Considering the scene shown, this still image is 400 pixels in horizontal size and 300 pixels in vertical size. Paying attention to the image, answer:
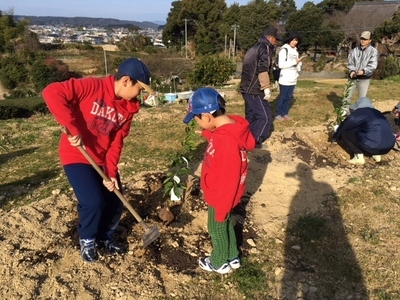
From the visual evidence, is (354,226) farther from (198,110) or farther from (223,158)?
(198,110)

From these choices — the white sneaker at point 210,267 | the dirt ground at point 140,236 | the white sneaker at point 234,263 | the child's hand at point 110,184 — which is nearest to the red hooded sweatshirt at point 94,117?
the child's hand at point 110,184

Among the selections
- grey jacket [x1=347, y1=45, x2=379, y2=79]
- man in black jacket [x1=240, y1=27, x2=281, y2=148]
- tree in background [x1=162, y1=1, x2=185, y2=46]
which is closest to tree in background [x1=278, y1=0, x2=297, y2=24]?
tree in background [x1=162, y1=1, x2=185, y2=46]

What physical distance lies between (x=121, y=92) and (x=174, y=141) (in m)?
3.38

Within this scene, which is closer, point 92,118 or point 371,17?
point 92,118

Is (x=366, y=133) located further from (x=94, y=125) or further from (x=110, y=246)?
(x=94, y=125)

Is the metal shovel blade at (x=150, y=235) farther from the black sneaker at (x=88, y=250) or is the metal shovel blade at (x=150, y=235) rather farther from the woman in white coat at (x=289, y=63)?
the woman in white coat at (x=289, y=63)

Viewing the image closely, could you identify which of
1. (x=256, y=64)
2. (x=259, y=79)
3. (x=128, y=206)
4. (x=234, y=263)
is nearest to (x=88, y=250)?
(x=128, y=206)

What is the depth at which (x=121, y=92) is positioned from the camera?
2.62 meters

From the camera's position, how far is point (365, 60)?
6281mm

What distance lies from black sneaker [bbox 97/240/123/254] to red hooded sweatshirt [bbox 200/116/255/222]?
100cm

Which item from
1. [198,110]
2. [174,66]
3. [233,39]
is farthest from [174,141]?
[233,39]

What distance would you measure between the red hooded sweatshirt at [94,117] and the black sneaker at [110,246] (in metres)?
0.66

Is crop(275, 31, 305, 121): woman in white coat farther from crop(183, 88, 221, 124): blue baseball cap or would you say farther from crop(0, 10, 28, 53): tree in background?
crop(0, 10, 28, 53): tree in background

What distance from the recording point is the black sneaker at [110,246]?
311 cm
